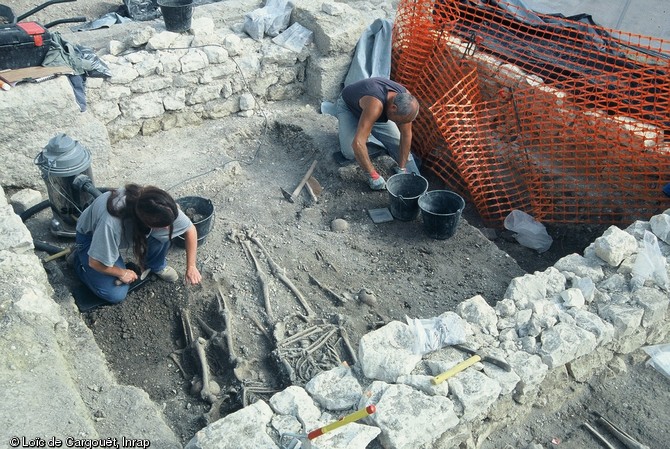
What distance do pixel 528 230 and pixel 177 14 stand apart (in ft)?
15.1

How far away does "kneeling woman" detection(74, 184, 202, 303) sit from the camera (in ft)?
15.1

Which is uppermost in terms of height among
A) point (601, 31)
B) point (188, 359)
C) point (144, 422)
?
point (601, 31)

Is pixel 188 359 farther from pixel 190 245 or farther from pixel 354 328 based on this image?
pixel 354 328

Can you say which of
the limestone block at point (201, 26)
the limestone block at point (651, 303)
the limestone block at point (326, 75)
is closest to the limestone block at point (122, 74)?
the limestone block at point (201, 26)

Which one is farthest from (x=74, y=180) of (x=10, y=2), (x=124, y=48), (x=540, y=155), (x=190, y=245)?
(x=10, y=2)

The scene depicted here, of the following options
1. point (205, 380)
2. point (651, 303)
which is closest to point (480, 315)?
point (651, 303)

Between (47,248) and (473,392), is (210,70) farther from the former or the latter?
(473,392)

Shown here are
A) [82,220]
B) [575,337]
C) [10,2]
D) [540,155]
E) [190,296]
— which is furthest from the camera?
[10,2]

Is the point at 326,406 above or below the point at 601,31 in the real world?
below

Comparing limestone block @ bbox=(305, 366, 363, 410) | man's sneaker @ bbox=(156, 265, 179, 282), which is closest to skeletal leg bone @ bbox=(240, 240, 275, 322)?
man's sneaker @ bbox=(156, 265, 179, 282)

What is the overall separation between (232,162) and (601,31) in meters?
5.02

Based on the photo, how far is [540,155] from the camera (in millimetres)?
7043

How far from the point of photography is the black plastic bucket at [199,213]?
19.2 feet

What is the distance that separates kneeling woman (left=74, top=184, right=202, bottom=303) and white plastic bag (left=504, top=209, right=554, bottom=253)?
3419mm
